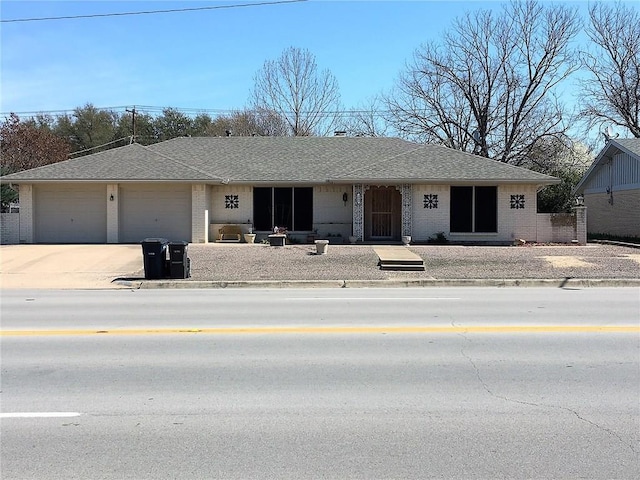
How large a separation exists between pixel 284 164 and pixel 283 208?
2580 mm

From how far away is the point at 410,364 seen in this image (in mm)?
6969

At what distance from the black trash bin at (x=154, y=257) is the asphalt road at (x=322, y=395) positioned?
231 inches

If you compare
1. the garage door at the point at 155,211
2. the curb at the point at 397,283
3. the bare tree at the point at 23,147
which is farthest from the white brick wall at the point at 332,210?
the bare tree at the point at 23,147

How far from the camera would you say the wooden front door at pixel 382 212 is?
88.9 ft

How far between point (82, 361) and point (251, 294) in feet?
23.1

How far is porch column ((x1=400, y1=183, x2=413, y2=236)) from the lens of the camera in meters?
25.5

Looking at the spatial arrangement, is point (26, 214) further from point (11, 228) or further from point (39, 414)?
point (39, 414)

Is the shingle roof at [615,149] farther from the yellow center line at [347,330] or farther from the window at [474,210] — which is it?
the yellow center line at [347,330]

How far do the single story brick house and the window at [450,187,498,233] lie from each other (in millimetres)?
44

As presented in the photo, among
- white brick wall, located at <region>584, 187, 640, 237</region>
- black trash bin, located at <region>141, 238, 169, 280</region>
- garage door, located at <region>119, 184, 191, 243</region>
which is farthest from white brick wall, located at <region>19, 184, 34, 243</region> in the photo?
white brick wall, located at <region>584, 187, 640, 237</region>

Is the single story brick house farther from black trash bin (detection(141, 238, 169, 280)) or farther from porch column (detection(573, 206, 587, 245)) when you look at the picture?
black trash bin (detection(141, 238, 169, 280))

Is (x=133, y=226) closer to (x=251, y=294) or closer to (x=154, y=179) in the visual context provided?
(x=154, y=179)

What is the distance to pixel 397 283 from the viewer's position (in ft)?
53.0

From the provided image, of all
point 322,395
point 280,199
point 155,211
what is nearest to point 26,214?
point 155,211
